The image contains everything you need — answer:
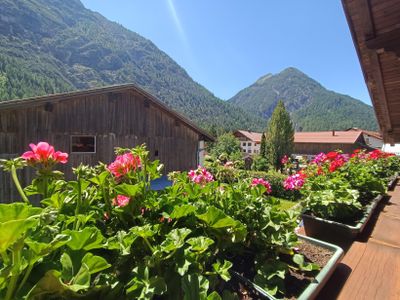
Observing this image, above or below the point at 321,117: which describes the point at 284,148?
below

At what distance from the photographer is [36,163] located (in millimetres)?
841

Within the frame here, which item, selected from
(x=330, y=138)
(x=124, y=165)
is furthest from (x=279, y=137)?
(x=124, y=165)

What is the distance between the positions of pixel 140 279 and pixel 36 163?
563 millimetres

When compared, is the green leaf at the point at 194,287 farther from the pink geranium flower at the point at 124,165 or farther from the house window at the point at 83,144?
the house window at the point at 83,144

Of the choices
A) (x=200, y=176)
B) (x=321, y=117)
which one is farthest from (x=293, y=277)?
(x=321, y=117)

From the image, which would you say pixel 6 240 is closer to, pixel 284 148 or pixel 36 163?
pixel 36 163

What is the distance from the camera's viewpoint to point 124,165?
3.28ft

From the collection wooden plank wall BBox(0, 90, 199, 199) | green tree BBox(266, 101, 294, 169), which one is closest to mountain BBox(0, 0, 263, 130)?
green tree BBox(266, 101, 294, 169)

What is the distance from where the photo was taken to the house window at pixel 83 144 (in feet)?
27.0

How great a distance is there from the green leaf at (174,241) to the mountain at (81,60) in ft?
299

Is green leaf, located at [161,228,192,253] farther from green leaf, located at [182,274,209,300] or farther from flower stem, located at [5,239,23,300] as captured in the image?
flower stem, located at [5,239,23,300]

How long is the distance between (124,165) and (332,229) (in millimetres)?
1413

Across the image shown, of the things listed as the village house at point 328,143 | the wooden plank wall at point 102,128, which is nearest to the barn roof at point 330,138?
the village house at point 328,143

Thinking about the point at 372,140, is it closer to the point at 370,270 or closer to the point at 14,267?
the point at 370,270
